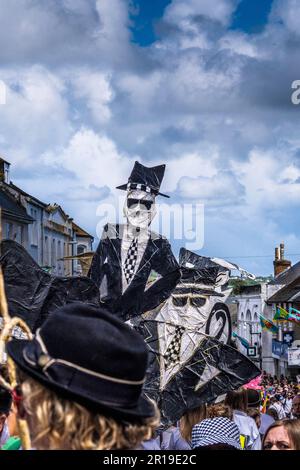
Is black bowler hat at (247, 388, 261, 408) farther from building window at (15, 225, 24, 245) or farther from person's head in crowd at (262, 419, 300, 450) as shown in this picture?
building window at (15, 225, 24, 245)

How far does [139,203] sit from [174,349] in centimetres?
162

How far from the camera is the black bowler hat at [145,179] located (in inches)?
344

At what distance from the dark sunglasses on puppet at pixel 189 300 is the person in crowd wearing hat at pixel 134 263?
12.8 inches

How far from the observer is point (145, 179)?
347 inches

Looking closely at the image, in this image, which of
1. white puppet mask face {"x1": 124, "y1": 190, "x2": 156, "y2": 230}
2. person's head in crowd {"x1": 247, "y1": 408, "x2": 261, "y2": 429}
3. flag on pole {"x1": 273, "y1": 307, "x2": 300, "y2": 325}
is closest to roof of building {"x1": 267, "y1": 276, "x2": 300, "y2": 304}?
flag on pole {"x1": 273, "y1": 307, "x2": 300, "y2": 325}

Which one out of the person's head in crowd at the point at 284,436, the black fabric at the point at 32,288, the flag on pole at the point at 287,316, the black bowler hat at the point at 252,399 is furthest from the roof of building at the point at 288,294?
the person's head in crowd at the point at 284,436

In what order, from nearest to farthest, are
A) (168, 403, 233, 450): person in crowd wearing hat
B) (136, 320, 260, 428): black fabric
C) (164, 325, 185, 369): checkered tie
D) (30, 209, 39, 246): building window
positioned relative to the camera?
(168, 403, 233, 450): person in crowd wearing hat → (136, 320, 260, 428): black fabric → (164, 325, 185, 369): checkered tie → (30, 209, 39, 246): building window

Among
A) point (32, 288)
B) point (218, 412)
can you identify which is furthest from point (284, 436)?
point (32, 288)

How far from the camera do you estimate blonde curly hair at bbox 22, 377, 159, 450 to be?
2330 millimetres

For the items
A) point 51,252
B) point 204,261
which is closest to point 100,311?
point 204,261

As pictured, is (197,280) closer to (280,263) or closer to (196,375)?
(196,375)

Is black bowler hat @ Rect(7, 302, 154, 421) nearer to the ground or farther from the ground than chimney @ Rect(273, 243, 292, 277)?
nearer to the ground

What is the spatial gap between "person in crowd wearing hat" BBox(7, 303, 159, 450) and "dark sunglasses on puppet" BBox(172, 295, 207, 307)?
604 centimetres

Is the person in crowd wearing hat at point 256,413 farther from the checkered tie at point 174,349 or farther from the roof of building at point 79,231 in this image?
the roof of building at point 79,231
